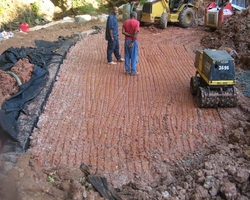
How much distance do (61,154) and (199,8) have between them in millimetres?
16728

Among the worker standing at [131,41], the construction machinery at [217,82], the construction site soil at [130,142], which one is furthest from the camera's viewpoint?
the worker standing at [131,41]

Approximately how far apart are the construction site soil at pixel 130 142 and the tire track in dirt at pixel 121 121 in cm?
2

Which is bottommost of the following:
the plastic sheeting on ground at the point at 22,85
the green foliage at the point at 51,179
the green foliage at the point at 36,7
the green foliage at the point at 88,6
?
the green foliage at the point at 88,6

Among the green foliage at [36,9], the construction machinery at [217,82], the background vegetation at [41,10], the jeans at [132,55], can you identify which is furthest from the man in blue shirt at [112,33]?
the green foliage at [36,9]

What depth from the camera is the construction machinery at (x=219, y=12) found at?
14086mm

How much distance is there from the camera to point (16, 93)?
738 cm

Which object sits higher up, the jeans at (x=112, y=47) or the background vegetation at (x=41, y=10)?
the jeans at (x=112, y=47)

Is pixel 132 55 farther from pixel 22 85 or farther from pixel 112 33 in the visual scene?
pixel 22 85

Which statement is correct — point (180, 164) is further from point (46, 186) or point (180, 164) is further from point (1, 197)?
point (1, 197)

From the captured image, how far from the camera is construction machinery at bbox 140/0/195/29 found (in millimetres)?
15305

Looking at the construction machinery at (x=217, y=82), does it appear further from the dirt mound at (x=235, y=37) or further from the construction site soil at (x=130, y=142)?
the dirt mound at (x=235, y=37)

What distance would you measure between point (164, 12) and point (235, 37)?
14.9 feet

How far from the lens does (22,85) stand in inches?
303

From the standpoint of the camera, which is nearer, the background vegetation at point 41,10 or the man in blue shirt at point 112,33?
the man in blue shirt at point 112,33
